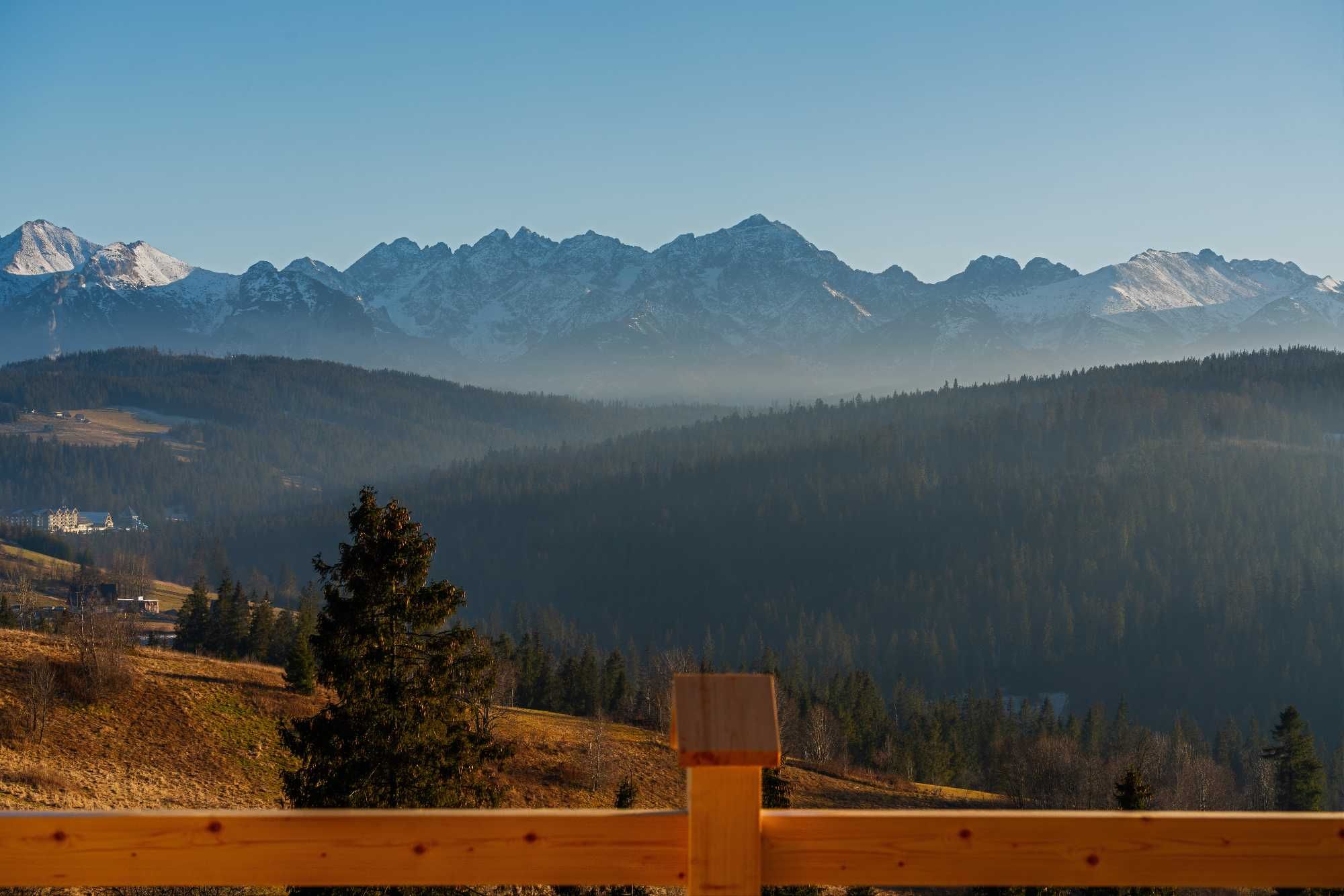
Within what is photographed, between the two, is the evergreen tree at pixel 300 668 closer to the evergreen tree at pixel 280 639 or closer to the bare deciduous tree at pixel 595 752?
the bare deciduous tree at pixel 595 752

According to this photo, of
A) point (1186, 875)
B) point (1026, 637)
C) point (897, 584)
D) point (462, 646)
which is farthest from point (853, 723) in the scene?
point (897, 584)

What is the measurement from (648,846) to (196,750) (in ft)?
110

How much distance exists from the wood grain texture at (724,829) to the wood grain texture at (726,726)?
0.09m

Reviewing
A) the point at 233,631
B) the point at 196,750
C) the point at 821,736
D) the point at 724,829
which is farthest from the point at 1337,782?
the point at 724,829

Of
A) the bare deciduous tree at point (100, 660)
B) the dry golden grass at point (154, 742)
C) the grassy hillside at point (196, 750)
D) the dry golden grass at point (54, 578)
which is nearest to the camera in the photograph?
the dry golden grass at point (154, 742)

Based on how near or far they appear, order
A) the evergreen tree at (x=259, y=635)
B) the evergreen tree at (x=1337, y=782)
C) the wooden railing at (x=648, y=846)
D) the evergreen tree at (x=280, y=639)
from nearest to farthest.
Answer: the wooden railing at (x=648, y=846), the evergreen tree at (x=259, y=635), the evergreen tree at (x=280, y=639), the evergreen tree at (x=1337, y=782)

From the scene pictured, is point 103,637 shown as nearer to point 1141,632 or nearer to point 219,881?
point 219,881

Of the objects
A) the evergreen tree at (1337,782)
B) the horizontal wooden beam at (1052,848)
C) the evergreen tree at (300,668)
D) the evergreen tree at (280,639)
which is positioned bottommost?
the evergreen tree at (1337,782)

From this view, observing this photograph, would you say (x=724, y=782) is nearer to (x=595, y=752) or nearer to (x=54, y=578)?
(x=595, y=752)

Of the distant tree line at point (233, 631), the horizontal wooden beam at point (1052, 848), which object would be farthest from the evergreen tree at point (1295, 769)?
the horizontal wooden beam at point (1052, 848)

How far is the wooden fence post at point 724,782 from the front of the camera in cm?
413

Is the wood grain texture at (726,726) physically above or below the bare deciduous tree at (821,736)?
above

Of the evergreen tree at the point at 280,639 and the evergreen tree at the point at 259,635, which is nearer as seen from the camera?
the evergreen tree at the point at 259,635

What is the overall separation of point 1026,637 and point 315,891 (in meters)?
167
